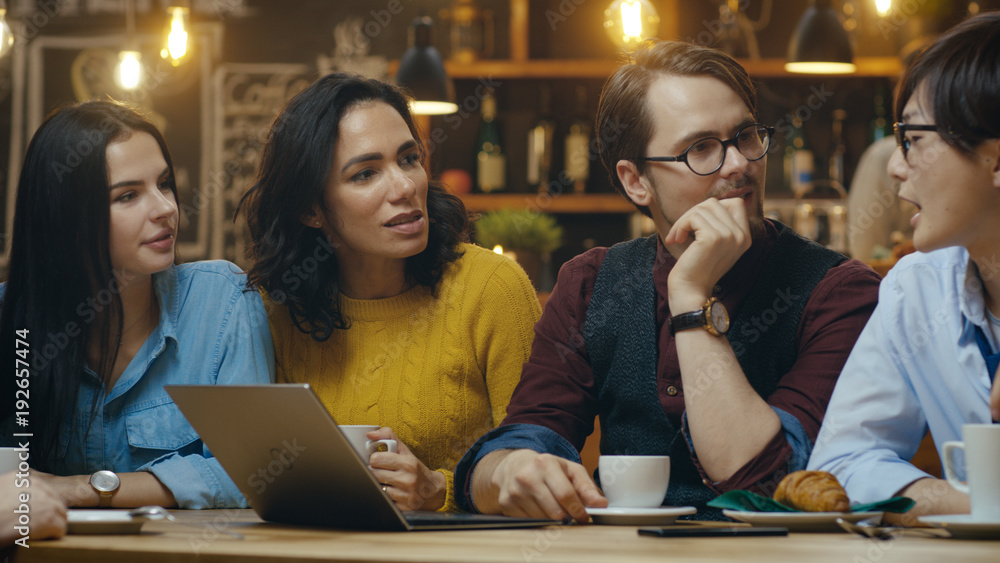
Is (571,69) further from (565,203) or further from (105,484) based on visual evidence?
(105,484)

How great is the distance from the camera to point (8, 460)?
1084 mm

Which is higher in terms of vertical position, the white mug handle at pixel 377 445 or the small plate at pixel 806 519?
the small plate at pixel 806 519

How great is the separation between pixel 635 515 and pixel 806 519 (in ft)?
0.59

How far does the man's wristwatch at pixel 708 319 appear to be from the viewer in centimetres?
132

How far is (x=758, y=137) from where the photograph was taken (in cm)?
152

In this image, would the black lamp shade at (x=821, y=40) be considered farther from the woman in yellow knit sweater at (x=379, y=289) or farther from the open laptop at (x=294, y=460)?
the open laptop at (x=294, y=460)

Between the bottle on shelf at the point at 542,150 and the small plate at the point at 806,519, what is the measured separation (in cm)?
294

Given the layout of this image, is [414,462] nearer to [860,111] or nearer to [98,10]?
[860,111]

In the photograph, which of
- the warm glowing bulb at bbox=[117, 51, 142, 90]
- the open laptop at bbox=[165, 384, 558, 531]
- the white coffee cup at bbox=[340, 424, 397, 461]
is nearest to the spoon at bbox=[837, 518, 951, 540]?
the open laptop at bbox=[165, 384, 558, 531]

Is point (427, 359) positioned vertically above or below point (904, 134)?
below

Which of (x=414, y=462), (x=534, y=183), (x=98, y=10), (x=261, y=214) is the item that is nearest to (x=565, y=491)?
(x=414, y=462)

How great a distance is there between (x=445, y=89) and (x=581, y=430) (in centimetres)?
204

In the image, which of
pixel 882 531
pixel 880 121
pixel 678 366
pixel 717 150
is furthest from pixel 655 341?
pixel 880 121

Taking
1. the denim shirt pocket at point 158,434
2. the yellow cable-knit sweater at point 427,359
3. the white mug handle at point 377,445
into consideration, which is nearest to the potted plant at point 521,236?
the yellow cable-knit sweater at point 427,359
